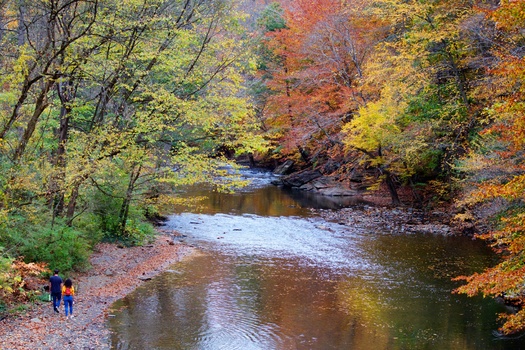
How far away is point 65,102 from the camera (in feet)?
51.4

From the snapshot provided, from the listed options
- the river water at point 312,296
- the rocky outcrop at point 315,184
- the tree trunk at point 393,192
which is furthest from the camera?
the rocky outcrop at point 315,184

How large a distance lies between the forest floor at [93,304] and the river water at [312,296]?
→ 48cm

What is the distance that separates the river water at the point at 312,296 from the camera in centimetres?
1172

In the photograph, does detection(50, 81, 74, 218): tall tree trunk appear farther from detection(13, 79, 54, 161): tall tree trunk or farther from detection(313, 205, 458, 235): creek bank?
detection(313, 205, 458, 235): creek bank

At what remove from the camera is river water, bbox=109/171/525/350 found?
11.7 metres

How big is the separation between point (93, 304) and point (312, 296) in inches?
257

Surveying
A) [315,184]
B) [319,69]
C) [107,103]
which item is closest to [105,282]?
[107,103]

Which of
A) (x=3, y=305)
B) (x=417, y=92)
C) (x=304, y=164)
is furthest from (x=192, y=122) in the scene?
(x=304, y=164)

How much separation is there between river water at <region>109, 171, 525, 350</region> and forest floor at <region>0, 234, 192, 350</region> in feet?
1.57

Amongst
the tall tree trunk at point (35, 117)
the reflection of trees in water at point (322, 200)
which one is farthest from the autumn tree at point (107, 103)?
the reflection of trees in water at point (322, 200)

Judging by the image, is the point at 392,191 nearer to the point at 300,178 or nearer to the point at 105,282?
the point at 300,178

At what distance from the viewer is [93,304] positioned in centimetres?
1311

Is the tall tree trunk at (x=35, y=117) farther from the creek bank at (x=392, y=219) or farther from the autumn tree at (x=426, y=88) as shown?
the autumn tree at (x=426, y=88)

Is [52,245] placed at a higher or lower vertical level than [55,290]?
higher
